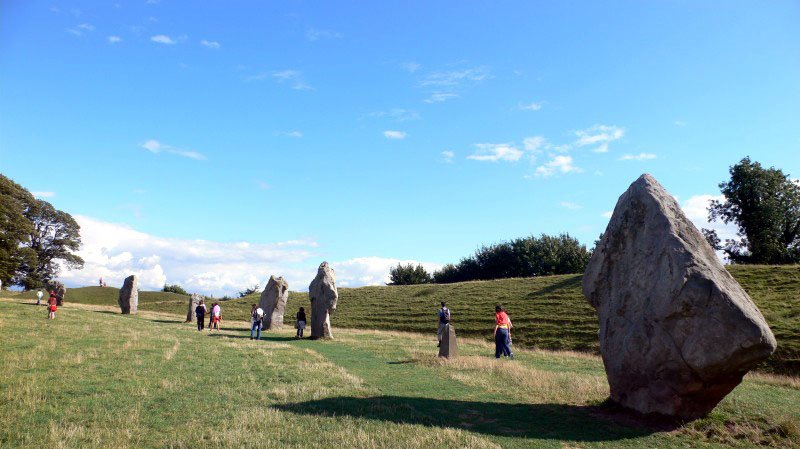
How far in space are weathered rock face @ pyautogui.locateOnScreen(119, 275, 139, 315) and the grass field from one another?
89.8 ft

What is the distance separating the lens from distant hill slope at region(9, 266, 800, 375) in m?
31.1

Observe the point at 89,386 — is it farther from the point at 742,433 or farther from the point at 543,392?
the point at 742,433

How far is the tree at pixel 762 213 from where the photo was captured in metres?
53.2

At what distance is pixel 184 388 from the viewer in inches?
472

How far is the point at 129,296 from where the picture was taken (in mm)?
43500

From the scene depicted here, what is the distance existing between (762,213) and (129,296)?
68.4 meters

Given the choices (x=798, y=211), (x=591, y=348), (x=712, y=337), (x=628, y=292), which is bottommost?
(x=591, y=348)

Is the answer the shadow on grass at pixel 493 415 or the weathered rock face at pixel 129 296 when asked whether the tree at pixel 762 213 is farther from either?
the weathered rock face at pixel 129 296

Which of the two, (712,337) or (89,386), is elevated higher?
(712,337)

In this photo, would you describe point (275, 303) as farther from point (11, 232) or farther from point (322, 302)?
point (11, 232)

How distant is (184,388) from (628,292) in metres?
11.5

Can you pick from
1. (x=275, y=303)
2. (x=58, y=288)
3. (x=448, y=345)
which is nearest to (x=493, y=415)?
(x=448, y=345)

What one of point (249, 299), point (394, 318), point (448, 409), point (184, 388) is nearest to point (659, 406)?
point (448, 409)

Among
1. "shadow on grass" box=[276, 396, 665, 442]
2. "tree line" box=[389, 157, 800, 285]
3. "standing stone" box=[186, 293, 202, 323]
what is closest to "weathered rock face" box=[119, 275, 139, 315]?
"standing stone" box=[186, 293, 202, 323]
